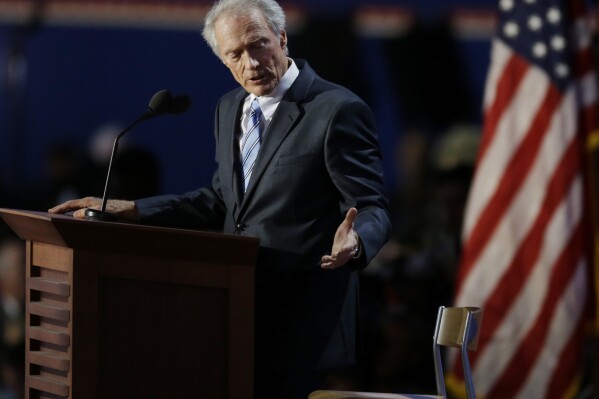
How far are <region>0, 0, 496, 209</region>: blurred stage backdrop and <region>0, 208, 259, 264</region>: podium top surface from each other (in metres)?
3.15

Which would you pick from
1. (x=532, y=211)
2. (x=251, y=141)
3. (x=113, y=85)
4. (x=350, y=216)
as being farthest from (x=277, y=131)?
(x=113, y=85)

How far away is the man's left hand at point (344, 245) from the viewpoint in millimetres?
2812

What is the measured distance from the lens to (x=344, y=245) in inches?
111

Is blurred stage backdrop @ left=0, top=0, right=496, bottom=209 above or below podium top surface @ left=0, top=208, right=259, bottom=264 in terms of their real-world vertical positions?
above

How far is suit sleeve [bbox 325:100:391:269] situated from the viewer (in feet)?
9.96

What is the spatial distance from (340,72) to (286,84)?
2.99 m

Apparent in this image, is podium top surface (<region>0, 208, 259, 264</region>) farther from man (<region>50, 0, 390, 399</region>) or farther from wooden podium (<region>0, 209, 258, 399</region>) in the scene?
man (<region>50, 0, 390, 399</region>)

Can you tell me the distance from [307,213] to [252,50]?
1.38 ft

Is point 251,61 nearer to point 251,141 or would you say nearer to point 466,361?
point 251,141

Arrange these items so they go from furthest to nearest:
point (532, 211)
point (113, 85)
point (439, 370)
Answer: point (113, 85) → point (532, 211) → point (439, 370)

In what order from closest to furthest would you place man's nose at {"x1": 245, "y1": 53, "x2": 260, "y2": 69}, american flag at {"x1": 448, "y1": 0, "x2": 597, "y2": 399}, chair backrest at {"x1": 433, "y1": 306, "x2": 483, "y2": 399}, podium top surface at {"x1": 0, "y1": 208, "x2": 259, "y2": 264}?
podium top surface at {"x1": 0, "y1": 208, "x2": 259, "y2": 264} → man's nose at {"x1": 245, "y1": 53, "x2": 260, "y2": 69} → chair backrest at {"x1": 433, "y1": 306, "x2": 483, "y2": 399} → american flag at {"x1": 448, "y1": 0, "x2": 597, "y2": 399}

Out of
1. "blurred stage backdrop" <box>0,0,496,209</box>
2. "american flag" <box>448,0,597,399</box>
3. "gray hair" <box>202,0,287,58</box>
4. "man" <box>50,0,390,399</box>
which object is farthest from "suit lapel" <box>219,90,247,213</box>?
"blurred stage backdrop" <box>0,0,496,209</box>

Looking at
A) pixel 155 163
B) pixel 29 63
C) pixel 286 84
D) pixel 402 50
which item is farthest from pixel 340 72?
pixel 286 84

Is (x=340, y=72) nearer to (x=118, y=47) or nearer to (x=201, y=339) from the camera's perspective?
(x=118, y=47)
